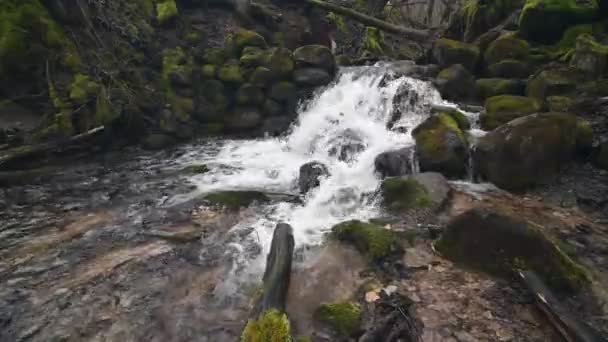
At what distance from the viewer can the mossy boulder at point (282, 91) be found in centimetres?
1314

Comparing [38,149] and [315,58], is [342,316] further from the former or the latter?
[315,58]

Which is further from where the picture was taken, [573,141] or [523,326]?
[573,141]

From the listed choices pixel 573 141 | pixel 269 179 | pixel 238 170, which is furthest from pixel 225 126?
pixel 573 141

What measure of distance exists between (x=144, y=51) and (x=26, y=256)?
31.6 feet

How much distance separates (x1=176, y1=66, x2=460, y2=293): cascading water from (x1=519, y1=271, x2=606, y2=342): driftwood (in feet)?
9.31

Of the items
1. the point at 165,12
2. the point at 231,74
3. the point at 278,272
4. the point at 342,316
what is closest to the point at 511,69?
the point at 231,74

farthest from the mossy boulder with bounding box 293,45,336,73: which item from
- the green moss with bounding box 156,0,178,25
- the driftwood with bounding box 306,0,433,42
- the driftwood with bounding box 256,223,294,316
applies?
the driftwood with bounding box 256,223,294,316

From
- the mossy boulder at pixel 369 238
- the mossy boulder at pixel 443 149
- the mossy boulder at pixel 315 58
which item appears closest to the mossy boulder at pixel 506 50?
the mossy boulder at pixel 443 149

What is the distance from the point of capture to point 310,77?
13.4 metres

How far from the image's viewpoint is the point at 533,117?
6.89m

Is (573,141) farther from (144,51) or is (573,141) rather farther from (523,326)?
(144,51)

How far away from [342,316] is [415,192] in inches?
133

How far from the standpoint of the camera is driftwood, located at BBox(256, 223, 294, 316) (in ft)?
12.9

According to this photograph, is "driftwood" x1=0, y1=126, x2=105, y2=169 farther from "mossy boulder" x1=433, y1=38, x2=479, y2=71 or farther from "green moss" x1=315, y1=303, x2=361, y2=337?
"mossy boulder" x1=433, y1=38, x2=479, y2=71
